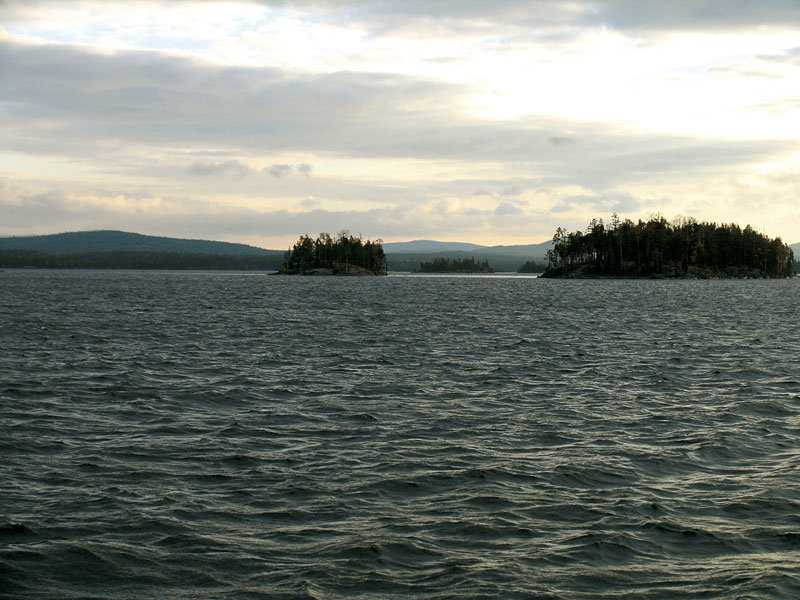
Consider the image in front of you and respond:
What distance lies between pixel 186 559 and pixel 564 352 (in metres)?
32.5

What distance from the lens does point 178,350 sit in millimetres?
41562

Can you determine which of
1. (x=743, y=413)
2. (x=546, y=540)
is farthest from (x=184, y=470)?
(x=743, y=413)

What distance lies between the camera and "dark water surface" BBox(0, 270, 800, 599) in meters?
11.8

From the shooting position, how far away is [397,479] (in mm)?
16516

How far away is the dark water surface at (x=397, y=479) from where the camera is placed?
11.8 meters

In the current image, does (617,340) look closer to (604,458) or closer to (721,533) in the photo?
(604,458)

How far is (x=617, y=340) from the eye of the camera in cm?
4969

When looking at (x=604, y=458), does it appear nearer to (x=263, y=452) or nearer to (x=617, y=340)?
(x=263, y=452)

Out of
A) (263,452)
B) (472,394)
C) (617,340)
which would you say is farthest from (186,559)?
(617,340)

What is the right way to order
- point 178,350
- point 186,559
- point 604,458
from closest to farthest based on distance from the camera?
point 186,559 < point 604,458 < point 178,350

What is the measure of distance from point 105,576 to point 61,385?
18815 mm

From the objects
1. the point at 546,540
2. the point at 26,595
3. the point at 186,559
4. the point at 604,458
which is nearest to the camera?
the point at 26,595

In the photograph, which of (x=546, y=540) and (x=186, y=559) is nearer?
(x=186, y=559)

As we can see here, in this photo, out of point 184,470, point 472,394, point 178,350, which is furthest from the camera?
point 178,350
